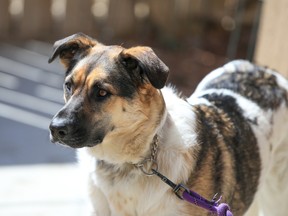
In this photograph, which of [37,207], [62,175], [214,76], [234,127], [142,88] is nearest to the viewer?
[142,88]

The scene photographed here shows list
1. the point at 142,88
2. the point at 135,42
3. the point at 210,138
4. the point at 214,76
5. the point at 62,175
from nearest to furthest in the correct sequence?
the point at 142,88
the point at 210,138
the point at 214,76
the point at 62,175
the point at 135,42

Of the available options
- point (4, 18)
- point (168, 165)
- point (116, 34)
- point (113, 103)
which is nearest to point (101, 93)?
point (113, 103)

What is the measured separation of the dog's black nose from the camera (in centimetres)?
295

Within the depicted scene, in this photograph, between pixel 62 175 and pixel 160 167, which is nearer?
pixel 160 167

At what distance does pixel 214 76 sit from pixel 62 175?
6.35 ft

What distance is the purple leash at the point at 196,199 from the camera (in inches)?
121

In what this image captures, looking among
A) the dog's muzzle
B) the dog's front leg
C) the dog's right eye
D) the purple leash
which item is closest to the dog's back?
the purple leash

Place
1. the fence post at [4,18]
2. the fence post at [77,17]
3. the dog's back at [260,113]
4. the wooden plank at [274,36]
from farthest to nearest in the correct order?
the fence post at [77,17] → the fence post at [4,18] → the wooden plank at [274,36] → the dog's back at [260,113]

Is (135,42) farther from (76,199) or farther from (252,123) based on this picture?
(252,123)

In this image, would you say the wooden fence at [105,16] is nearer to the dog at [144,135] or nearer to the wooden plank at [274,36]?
the wooden plank at [274,36]

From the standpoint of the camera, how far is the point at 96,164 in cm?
340

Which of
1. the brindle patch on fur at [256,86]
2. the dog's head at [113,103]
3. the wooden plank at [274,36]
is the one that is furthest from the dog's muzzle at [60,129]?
the wooden plank at [274,36]

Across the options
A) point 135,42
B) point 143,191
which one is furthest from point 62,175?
point 135,42

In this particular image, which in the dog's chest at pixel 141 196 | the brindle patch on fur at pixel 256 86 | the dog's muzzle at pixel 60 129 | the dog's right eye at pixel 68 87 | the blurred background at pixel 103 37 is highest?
the dog's right eye at pixel 68 87
